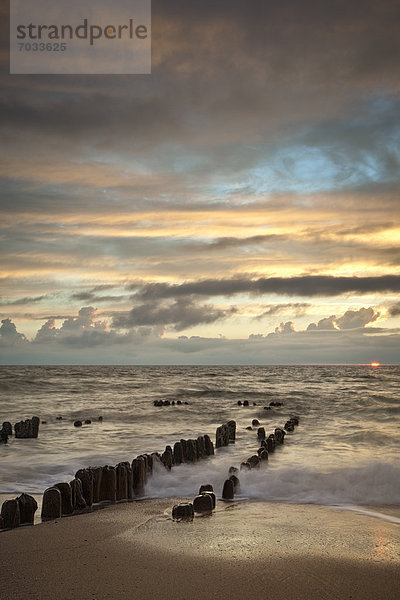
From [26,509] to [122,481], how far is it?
7.50ft

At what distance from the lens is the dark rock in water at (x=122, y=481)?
8.94 meters

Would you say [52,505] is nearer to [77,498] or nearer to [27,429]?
[77,498]

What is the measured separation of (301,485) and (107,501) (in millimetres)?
3920

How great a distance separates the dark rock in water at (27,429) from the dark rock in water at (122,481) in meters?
10.2

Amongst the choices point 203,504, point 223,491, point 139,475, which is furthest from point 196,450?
point 203,504

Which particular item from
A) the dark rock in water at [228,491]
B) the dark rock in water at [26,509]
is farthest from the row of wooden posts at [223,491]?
the dark rock in water at [26,509]

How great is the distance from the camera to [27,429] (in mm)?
18203

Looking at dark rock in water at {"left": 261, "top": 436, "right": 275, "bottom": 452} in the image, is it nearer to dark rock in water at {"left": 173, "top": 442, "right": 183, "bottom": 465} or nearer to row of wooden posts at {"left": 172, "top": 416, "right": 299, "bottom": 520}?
row of wooden posts at {"left": 172, "top": 416, "right": 299, "bottom": 520}

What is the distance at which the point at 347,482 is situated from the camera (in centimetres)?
1034

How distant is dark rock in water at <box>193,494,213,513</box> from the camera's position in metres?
7.48

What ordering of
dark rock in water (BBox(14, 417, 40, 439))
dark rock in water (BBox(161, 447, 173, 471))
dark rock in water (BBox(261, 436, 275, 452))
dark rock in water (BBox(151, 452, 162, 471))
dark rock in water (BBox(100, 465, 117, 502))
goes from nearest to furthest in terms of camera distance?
dark rock in water (BBox(100, 465, 117, 502)), dark rock in water (BBox(151, 452, 162, 471)), dark rock in water (BBox(161, 447, 173, 471)), dark rock in water (BBox(261, 436, 275, 452)), dark rock in water (BBox(14, 417, 40, 439))

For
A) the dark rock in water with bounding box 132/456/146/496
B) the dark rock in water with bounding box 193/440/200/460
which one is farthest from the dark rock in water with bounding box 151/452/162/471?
the dark rock in water with bounding box 193/440/200/460

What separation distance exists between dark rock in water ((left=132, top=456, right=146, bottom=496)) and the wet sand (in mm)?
1883

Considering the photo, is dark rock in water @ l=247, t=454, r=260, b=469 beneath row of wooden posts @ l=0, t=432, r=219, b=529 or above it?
beneath
